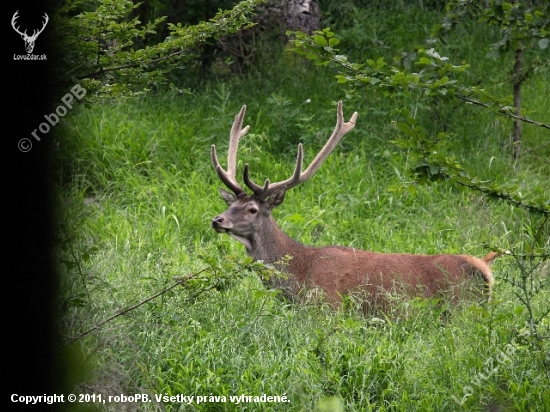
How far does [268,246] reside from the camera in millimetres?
7125

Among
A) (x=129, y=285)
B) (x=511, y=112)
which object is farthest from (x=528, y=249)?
(x=129, y=285)

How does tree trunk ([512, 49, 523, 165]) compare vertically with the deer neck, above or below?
above

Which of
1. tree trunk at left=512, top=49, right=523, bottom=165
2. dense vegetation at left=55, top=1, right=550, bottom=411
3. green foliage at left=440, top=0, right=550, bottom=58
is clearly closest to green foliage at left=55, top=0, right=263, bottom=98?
dense vegetation at left=55, top=1, right=550, bottom=411

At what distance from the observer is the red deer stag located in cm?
661

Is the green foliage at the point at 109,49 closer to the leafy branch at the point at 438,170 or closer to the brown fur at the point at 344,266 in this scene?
the leafy branch at the point at 438,170

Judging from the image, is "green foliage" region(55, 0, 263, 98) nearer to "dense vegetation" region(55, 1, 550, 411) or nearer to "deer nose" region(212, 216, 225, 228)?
"dense vegetation" region(55, 1, 550, 411)

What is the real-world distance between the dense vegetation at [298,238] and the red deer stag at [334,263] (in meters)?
0.22

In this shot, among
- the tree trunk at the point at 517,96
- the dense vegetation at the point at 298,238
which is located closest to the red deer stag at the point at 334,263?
the dense vegetation at the point at 298,238

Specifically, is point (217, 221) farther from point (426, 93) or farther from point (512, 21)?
point (512, 21)

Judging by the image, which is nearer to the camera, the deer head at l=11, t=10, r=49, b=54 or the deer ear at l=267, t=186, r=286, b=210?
the deer head at l=11, t=10, r=49, b=54

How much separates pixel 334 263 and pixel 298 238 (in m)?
1.41

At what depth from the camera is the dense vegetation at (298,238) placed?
15.7ft

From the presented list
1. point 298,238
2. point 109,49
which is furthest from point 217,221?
point 109,49

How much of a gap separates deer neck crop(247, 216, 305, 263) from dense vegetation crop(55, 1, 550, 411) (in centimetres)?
39
